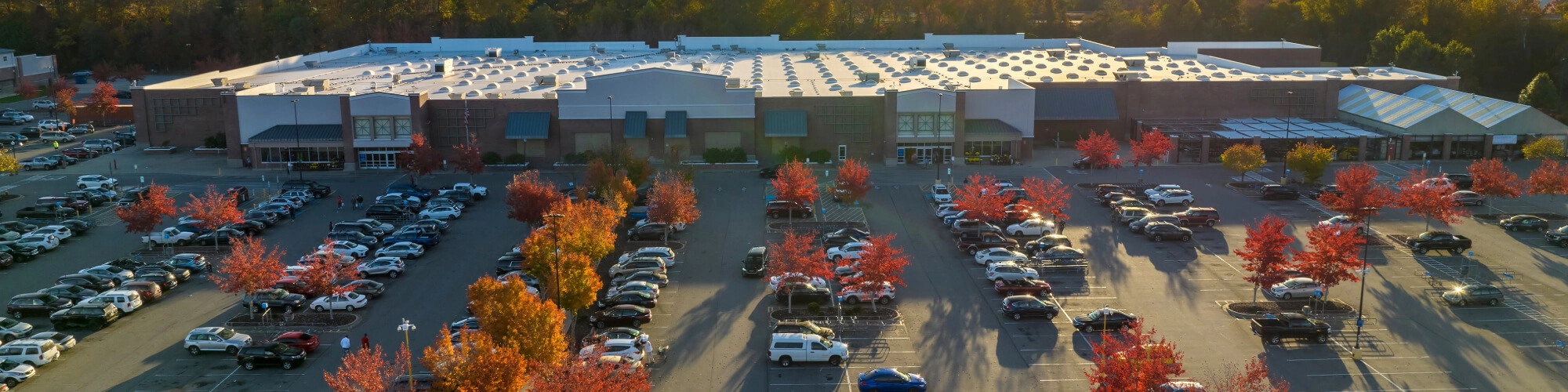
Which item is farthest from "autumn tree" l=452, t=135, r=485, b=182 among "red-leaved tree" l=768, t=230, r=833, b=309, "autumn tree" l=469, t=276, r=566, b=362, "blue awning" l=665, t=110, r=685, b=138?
"autumn tree" l=469, t=276, r=566, b=362

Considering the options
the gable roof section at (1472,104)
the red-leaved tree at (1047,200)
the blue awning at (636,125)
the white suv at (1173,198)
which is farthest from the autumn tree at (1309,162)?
the blue awning at (636,125)

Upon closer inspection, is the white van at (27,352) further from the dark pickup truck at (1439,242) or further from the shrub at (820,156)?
the dark pickup truck at (1439,242)

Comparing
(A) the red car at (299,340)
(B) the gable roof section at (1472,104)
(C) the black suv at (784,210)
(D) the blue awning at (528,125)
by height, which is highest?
(B) the gable roof section at (1472,104)

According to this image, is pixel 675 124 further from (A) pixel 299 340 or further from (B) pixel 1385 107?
(B) pixel 1385 107

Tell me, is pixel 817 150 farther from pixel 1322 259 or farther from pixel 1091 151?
pixel 1322 259

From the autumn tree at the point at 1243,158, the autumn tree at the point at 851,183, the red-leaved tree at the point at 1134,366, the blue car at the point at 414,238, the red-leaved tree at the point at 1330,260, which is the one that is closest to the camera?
the red-leaved tree at the point at 1134,366

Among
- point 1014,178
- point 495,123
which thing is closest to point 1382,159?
point 1014,178

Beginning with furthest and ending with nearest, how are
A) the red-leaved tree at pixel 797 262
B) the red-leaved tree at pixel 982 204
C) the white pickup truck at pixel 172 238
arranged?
the white pickup truck at pixel 172 238, the red-leaved tree at pixel 982 204, the red-leaved tree at pixel 797 262
